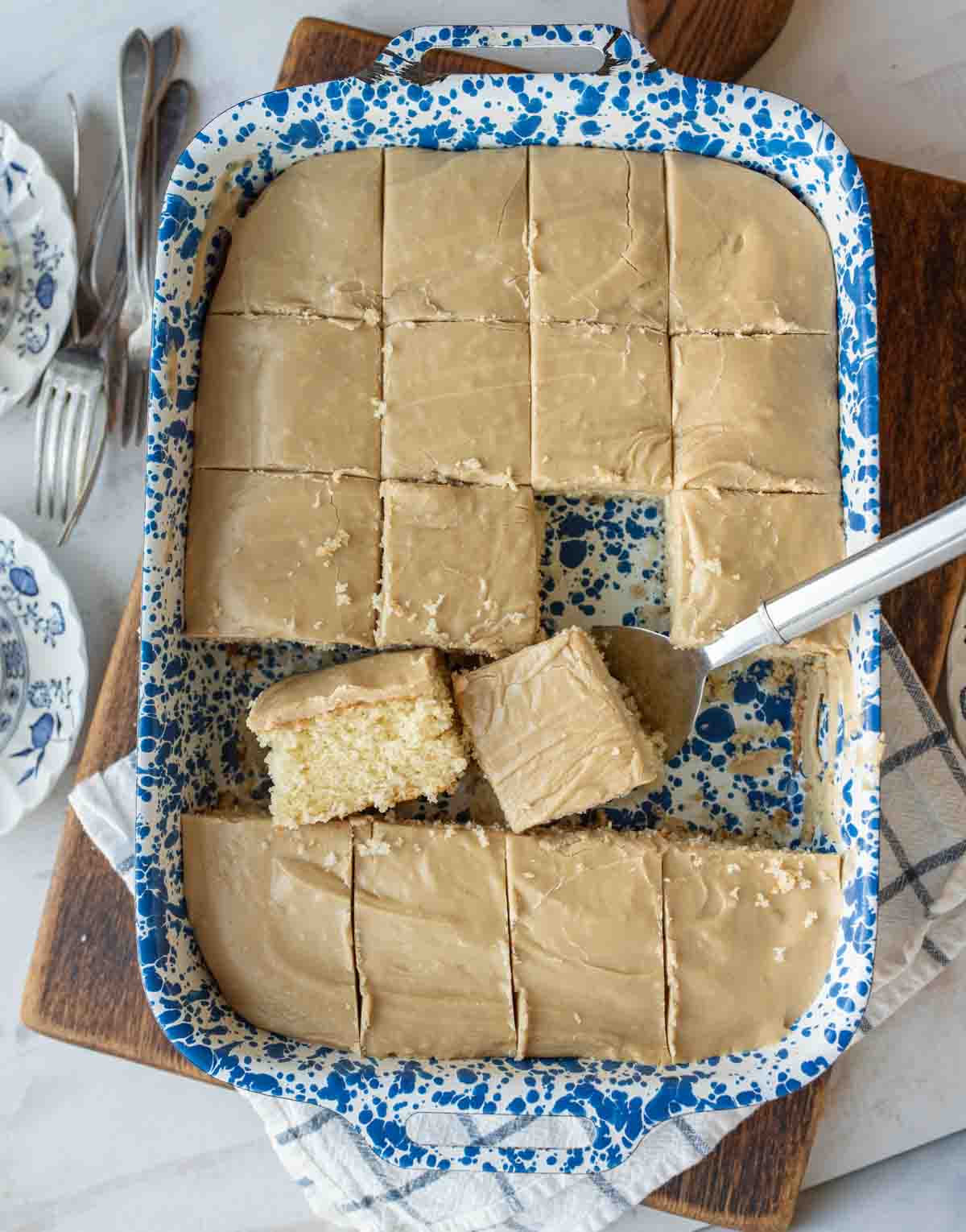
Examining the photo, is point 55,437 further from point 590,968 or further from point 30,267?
point 590,968

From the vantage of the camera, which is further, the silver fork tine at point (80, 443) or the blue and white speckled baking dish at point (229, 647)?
the silver fork tine at point (80, 443)

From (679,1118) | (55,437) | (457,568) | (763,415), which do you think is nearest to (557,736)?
(457,568)

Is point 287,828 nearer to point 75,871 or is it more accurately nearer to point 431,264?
point 75,871

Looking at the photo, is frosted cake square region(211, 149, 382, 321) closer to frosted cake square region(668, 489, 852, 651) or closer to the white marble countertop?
the white marble countertop

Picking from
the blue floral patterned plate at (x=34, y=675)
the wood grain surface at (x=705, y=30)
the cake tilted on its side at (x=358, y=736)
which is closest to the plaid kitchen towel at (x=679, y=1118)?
the blue floral patterned plate at (x=34, y=675)

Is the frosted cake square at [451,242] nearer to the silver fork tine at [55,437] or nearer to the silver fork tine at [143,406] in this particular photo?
the silver fork tine at [143,406]

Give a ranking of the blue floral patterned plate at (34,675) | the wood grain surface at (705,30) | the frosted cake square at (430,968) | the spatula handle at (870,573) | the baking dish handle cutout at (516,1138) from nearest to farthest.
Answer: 1. the spatula handle at (870,573)
2. the baking dish handle cutout at (516,1138)
3. the frosted cake square at (430,968)
4. the wood grain surface at (705,30)
5. the blue floral patterned plate at (34,675)

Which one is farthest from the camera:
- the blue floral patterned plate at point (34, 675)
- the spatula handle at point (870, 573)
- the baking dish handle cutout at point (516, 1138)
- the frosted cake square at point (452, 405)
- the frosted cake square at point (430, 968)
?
the blue floral patterned plate at point (34, 675)

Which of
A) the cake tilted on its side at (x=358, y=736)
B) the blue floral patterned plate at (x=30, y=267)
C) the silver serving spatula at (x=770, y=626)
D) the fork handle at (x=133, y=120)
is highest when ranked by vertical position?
the fork handle at (x=133, y=120)
